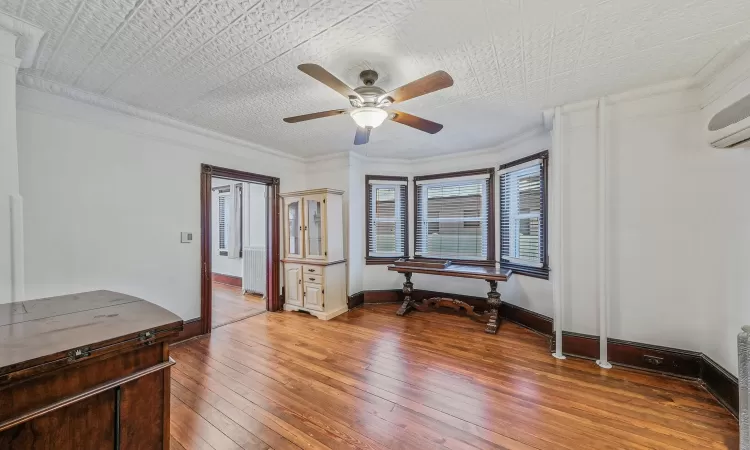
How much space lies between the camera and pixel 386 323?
3719 millimetres

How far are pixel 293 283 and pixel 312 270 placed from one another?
423mm

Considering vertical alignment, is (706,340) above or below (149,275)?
below

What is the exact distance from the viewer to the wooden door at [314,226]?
4020mm

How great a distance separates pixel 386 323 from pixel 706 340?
287 centimetres

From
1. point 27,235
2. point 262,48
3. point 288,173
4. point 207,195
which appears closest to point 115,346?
point 262,48

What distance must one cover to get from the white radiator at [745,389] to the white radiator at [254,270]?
17.6 ft

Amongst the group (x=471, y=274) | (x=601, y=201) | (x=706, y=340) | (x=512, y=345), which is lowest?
(x=512, y=345)

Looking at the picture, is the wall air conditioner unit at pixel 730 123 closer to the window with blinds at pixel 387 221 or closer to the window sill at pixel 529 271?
the window sill at pixel 529 271

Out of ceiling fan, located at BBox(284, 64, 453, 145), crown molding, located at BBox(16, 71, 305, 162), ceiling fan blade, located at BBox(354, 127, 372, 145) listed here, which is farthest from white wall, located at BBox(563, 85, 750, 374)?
crown molding, located at BBox(16, 71, 305, 162)

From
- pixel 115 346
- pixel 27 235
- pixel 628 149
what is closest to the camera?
pixel 115 346

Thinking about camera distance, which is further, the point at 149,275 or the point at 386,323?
the point at 386,323

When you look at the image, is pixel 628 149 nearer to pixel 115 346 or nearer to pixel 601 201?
pixel 601 201

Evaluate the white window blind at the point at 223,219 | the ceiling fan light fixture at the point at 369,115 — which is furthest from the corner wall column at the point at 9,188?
the white window blind at the point at 223,219

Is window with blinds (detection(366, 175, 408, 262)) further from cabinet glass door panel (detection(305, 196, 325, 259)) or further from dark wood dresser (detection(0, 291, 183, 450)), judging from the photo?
dark wood dresser (detection(0, 291, 183, 450))
